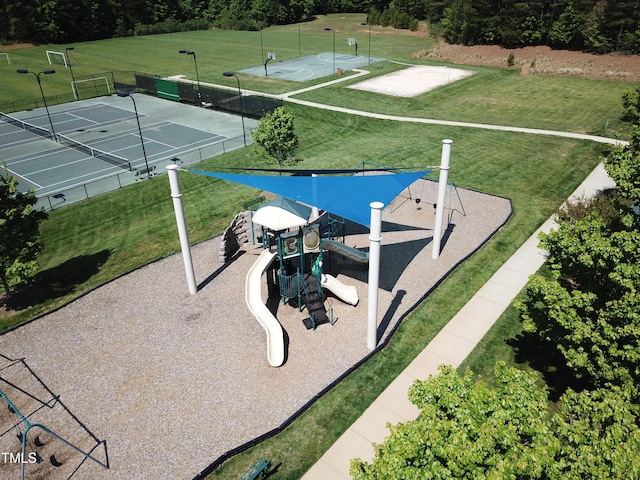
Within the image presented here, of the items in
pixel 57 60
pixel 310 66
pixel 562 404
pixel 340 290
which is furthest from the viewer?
pixel 57 60

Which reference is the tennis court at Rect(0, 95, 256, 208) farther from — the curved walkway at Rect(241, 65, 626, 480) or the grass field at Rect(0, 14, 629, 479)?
the curved walkway at Rect(241, 65, 626, 480)

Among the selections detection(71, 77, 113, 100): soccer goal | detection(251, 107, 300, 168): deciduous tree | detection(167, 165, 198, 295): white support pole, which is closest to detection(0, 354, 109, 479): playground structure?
detection(167, 165, 198, 295): white support pole

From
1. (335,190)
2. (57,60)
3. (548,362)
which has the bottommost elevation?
(548,362)

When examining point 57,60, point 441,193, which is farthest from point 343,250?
point 57,60

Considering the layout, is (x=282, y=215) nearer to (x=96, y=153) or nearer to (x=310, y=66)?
(x=96, y=153)

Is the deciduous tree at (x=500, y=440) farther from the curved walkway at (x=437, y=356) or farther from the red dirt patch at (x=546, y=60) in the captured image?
the red dirt patch at (x=546, y=60)

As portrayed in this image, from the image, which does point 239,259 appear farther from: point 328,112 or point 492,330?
point 328,112

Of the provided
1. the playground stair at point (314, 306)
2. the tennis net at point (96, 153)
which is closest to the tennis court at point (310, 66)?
the tennis net at point (96, 153)
